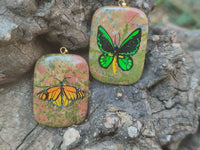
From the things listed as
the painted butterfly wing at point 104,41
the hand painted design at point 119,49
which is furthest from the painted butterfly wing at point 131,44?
the painted butterfly wing at point 104,41

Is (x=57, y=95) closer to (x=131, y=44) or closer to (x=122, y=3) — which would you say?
(x=131, y=44)

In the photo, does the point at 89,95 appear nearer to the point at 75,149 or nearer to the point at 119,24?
the point at 75,149

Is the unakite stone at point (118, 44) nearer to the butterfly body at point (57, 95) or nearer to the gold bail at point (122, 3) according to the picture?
the gold bail at point (122, 3)

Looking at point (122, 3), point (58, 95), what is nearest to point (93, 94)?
point (58, 95)

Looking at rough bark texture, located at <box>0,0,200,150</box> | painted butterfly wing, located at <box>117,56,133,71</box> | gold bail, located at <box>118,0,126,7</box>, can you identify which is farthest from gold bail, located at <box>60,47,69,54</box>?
gold bail, located at <box>118,0,126,7</box>

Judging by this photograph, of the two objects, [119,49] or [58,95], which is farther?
[119,49]

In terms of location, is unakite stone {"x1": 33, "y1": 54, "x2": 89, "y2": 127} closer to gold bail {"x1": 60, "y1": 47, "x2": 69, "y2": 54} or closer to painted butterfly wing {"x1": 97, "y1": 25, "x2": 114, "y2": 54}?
gold bail {"x1": 60, "y1": 47, "x2": 69, "y2": 54}

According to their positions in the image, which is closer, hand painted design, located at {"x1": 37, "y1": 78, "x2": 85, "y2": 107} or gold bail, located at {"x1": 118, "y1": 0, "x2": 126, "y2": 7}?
hand painted design, located at {"x1": 37, "y1": 78, "x2": 85, "y2": 107}
